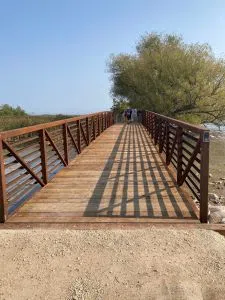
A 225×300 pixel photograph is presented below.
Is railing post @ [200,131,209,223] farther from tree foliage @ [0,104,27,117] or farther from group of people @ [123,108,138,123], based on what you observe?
tree foliage @ [0,104,27,117]

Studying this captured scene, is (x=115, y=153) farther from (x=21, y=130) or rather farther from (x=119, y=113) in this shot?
(x=119, y=113)

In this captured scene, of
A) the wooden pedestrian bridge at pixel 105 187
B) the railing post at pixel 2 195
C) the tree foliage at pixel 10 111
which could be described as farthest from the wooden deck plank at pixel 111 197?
the tree foliage at pixel 10 111

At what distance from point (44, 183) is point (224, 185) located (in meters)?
10.2

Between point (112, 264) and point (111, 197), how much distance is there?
224 centimetres

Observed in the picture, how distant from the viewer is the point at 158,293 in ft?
9.66

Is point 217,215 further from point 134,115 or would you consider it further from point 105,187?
point 134,115

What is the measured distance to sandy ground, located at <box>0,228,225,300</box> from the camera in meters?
2.97

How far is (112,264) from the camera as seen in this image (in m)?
3.35

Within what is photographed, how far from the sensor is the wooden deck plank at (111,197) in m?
4.65

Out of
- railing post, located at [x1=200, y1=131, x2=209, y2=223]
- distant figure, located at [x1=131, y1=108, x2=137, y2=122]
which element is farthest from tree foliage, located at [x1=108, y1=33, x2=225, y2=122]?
railing post, located at [x1=200, y1=131, x2=209, y2=223]

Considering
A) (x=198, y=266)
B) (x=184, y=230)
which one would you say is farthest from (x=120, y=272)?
(x=184, y=230)

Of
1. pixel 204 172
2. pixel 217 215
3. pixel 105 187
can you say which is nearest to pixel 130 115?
pixel 217 215

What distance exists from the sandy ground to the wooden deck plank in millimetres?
577

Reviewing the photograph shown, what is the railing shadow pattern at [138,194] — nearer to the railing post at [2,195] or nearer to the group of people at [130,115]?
the railing post at [2,195]
